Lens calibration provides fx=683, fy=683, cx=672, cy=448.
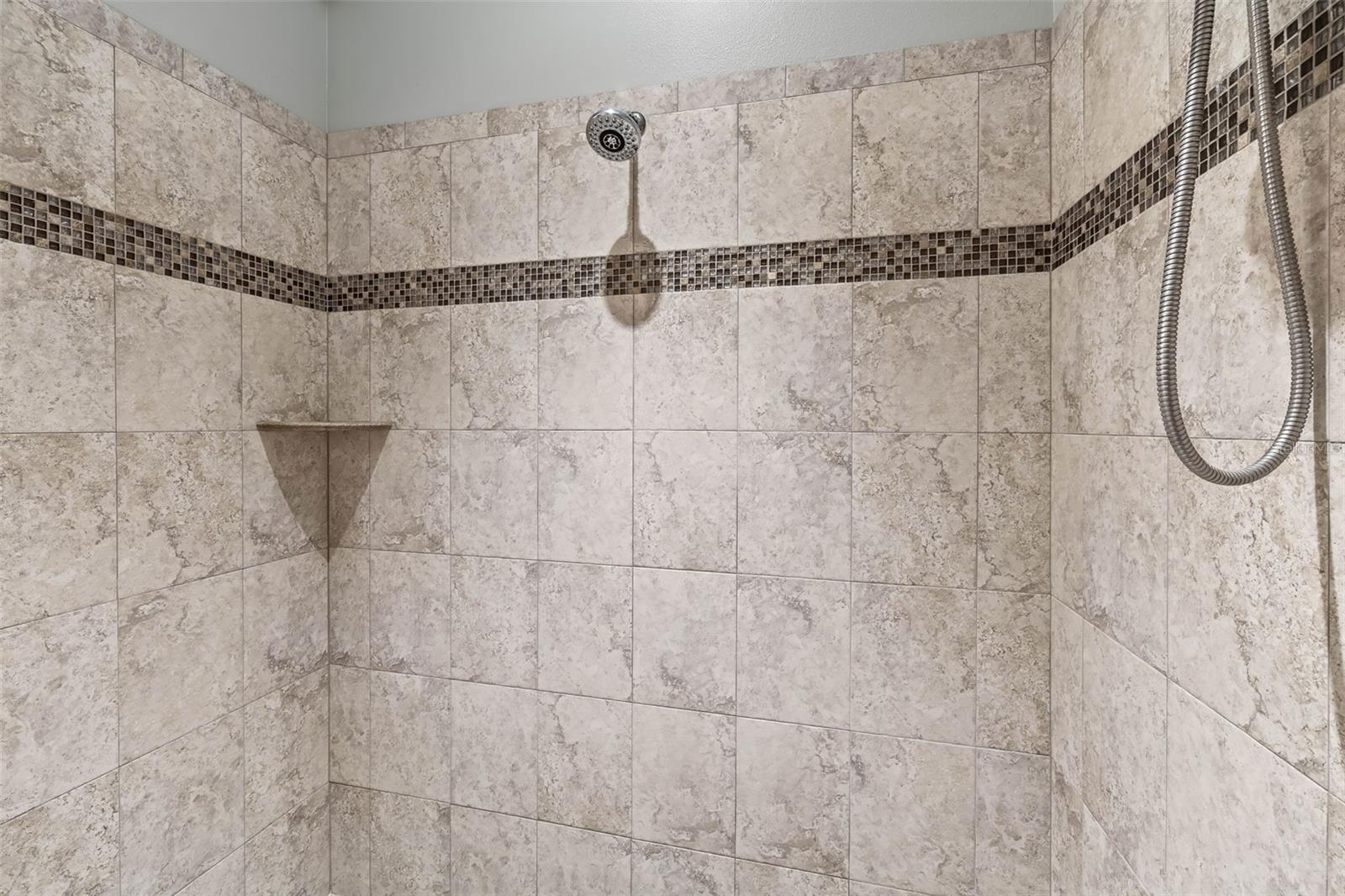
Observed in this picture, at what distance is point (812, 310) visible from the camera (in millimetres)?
1576

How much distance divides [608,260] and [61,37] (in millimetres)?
1132

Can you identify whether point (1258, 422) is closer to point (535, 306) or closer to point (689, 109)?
point (689, 109)

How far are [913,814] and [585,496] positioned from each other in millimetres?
1054

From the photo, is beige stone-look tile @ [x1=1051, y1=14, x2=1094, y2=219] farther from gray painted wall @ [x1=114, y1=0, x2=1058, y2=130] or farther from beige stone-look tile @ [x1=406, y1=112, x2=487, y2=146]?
beige stone-look tile @ [x1=406, y1=112, x2=487, y2=146]

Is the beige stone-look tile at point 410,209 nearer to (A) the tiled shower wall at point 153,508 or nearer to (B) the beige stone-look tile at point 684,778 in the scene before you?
(A) the tiled shower wall at point 153,508

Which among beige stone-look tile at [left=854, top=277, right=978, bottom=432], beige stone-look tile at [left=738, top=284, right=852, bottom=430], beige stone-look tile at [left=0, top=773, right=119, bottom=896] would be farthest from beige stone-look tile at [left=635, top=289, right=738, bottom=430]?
beige stone-look tile at [left=0, top=773, right=119, bottom=896]

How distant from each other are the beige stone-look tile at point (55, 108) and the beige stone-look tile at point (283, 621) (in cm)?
92

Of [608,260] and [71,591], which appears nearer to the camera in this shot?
[71,591]

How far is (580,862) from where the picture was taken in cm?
176

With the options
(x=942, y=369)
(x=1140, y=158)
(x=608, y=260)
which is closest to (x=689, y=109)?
(x=608, y=260)

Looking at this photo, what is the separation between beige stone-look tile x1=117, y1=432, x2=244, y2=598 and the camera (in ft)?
4.68

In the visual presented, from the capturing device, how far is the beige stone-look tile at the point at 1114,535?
3.31 ft

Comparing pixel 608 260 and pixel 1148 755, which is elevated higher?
pixel 608 260

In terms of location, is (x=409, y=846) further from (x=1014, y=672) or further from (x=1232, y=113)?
(x=1232, y=113)
